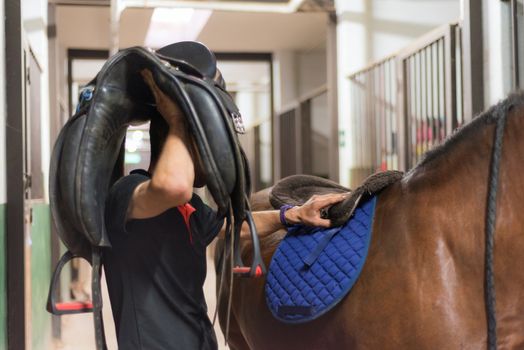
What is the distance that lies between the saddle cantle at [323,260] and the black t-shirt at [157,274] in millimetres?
253

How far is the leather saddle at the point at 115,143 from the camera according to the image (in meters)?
1.06

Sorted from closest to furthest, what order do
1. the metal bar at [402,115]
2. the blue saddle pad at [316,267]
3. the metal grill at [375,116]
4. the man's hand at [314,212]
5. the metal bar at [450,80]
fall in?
the blue saddle pad at [316,267] < the man's hand at [314,212] < the metal bar at [450,80] < the metal bar at [402,115] < the metal grill at [375,116]

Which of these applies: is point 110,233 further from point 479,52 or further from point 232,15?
point 232,15

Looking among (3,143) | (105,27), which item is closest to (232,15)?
(105,27)

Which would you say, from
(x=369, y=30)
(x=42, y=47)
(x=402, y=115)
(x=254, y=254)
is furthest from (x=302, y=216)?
(x=369, y=30)

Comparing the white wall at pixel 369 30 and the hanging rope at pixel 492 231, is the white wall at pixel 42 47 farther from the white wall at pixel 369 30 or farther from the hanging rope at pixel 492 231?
the hanging rope at pixel 492 231

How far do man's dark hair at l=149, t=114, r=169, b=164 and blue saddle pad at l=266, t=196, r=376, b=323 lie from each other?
0.40 meters

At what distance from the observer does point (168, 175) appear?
3.29ft

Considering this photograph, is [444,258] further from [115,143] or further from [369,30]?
[369,30]

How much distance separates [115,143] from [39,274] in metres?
1.72

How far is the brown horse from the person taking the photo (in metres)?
1.09

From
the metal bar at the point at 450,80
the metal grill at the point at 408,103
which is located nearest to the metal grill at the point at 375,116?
the metal grill at the point at 408,103

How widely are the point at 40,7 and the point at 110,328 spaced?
5.44 feet

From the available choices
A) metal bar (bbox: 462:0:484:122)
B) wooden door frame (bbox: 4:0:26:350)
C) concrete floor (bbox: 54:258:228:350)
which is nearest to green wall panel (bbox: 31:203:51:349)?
concrete floor (bbox: 54:258:228:350)
